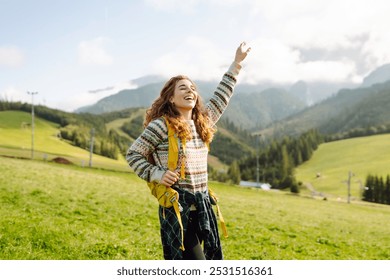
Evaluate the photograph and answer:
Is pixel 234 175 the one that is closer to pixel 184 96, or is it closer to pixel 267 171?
pixel 267 171

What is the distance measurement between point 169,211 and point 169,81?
2.01 meters

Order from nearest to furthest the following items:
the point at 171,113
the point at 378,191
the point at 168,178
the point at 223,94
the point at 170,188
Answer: the point at 168,178 < the point at 170,188 < the point at 171,113 < the point at 223,94 < the point at 378,191

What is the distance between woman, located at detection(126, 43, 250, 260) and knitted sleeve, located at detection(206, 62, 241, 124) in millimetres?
705

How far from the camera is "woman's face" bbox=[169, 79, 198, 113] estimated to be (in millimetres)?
5836

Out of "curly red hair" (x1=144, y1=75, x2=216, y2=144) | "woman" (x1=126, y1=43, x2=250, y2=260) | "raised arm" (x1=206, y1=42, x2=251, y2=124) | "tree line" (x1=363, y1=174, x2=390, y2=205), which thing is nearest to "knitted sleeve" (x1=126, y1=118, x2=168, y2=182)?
"woman" (x1=126, y1=43, x2=250, y2=260)

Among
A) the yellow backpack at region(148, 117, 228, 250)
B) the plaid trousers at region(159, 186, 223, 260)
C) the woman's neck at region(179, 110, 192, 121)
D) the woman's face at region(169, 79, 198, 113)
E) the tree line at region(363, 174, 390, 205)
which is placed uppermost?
the woman's face at region(169, 79, 198, 113)

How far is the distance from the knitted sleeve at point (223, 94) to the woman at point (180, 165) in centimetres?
70

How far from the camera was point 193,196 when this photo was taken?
564cm

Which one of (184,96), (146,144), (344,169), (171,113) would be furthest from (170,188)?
(344,169)

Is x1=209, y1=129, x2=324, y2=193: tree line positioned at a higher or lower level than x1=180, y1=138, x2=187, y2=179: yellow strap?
lower

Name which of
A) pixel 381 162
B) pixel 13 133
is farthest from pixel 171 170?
pixel 13 133

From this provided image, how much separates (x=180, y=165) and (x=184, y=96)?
1.07 meters

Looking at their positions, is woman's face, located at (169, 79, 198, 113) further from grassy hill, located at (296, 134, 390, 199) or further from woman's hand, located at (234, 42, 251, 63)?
grassy hill, located at (296, 134, 390, 199)

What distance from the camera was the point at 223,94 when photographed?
679 cm
